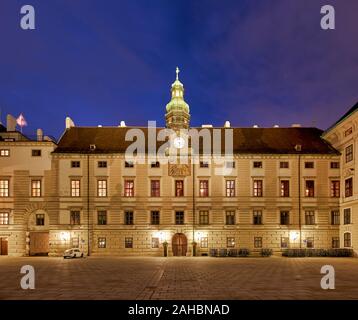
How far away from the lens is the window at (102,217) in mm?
48812

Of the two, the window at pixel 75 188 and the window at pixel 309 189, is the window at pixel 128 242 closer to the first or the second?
the window at pixel 75 188

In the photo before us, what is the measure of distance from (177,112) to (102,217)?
15.8 m

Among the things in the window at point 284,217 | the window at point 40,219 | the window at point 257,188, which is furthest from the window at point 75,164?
the window at point 284,217

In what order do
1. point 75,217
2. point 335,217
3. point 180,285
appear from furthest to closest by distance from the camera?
1. point 335,217
2. point 75,217
3. point 180,285

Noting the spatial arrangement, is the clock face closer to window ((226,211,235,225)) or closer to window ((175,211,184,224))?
window ((175,211,184,224))

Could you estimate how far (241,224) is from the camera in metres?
48.8

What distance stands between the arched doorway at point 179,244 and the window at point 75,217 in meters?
11.2

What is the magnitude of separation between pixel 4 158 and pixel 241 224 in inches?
1118

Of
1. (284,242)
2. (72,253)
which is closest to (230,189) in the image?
(284,242)

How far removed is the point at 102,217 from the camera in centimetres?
4891

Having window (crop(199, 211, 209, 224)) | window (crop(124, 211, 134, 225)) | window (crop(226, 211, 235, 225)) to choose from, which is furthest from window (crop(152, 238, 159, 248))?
window (crop(226, 211, 235, 225))

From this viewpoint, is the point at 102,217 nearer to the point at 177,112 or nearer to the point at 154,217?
the point at 154,217

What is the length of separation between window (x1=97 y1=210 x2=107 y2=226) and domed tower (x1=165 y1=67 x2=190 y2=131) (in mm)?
13017
